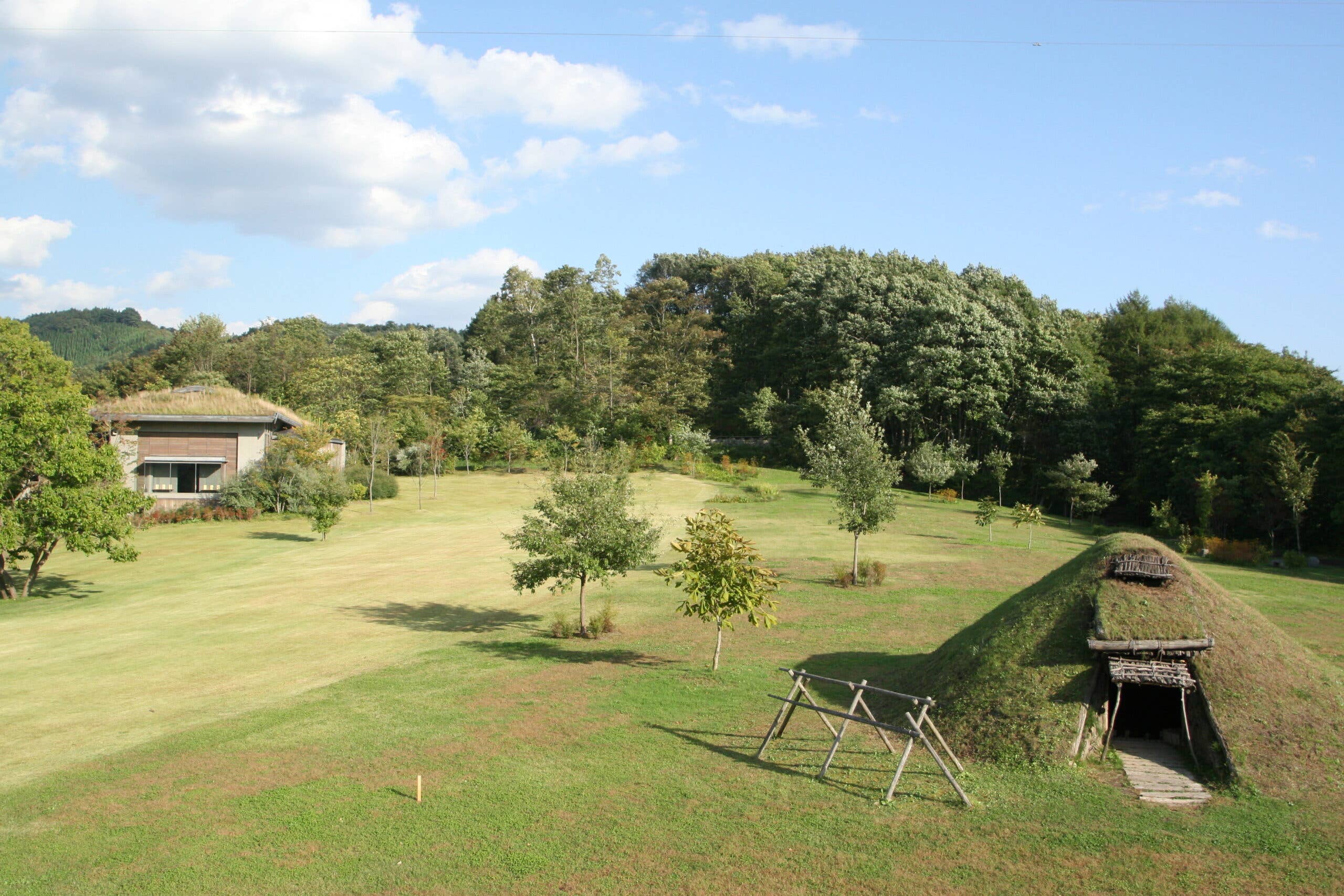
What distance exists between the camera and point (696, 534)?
1859cm

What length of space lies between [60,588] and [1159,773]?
35.3 metres

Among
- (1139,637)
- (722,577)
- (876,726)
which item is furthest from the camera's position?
(722,577)

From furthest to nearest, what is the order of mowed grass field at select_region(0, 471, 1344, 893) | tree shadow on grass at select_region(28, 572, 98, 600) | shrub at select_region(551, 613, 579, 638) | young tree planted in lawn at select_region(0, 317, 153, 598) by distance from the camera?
tree shadow on grass at select_region(28, 572, 98, 600) → young tree planted in lawn at select_region(0, 317, 153, 598) → shrub at select_region(551, 613, 579, 638) → mowed grass field at select_region(0, 471, 1344, 893)

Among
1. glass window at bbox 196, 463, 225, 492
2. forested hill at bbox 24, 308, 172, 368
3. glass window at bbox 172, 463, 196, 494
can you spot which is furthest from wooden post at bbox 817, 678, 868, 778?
forested hill at bbox 24, 308, 172, 368

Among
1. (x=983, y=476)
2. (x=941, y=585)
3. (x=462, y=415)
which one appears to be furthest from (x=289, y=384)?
(x=941, y=585)

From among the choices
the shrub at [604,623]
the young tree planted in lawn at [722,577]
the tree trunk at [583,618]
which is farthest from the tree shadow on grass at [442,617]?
the young tree planted in lawn at [722,577]

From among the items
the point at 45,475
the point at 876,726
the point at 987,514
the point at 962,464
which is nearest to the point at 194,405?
the point at 45,475

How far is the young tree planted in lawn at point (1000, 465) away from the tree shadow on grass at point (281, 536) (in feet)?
140

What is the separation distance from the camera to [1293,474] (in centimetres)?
3962

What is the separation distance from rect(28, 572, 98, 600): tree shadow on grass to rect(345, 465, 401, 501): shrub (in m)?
21.9

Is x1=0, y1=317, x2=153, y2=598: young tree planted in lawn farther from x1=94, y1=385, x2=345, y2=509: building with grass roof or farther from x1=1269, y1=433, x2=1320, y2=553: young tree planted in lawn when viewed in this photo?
x1=1269, y1=433, x2=1320, y2=553: young tree planted in lawn

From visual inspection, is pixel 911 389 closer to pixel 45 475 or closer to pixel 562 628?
pixel 562 628

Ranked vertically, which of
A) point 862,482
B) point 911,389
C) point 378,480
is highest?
point 911,389

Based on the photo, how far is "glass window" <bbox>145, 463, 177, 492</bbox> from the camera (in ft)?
162
